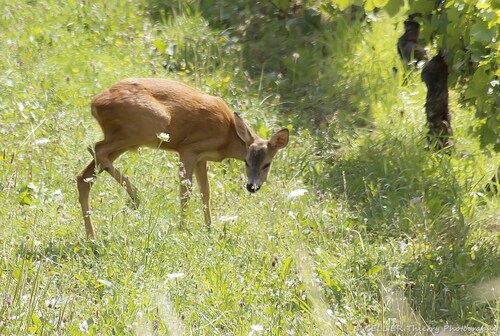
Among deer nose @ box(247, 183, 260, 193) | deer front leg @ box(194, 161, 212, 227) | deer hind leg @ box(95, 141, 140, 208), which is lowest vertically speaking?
deer front leg @ box(194, 161, 212, 227)

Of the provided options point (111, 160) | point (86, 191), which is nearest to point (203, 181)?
point (111, 160)

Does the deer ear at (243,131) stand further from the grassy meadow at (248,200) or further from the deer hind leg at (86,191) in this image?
the deer hind leg at (86,191)

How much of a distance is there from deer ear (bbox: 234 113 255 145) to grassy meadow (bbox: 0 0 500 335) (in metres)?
0.41

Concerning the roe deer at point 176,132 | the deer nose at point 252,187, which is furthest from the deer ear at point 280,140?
the deer nose at point 252,187

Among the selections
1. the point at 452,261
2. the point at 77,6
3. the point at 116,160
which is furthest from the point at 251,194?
the point at 77,6

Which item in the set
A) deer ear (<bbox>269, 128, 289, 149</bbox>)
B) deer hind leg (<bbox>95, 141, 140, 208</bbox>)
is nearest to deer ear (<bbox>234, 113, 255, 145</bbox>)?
deer ear (<bbox>269, 128, 289, 149</bbox>)

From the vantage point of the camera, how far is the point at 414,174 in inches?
359

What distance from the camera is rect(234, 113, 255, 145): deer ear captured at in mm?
8992

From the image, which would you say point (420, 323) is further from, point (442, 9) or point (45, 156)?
point (45, 156)

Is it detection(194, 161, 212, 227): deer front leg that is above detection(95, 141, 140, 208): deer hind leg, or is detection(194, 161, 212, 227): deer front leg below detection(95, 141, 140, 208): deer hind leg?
below

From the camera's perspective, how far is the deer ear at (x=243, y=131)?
8.99 meters

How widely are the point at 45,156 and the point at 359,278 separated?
10.6ft

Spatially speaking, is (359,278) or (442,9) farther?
(442,9)

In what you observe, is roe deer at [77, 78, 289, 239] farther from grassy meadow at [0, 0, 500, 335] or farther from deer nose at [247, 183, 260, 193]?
grassy meadow at [0, 0, 500, 335]
